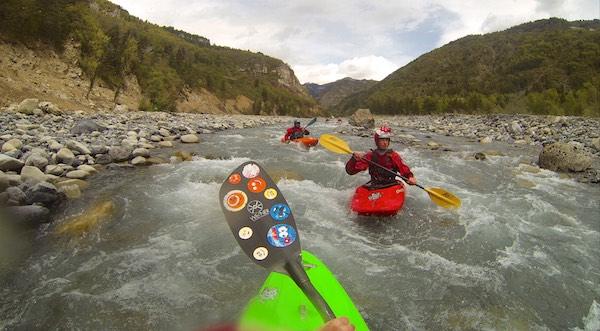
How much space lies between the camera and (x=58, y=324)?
10.8ft

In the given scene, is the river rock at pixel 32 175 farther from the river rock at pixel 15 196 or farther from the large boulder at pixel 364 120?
the large boulder at pixel 364 120

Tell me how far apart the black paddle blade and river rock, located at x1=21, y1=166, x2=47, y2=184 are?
447cm

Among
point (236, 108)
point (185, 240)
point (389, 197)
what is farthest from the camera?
point (236, 108)

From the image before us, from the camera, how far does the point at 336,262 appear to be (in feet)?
15.5

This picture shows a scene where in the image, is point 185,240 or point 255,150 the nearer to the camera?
point 185,240

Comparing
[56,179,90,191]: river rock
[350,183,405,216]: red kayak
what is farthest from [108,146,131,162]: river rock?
[350,183,405,216]: red kayak

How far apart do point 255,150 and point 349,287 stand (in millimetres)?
9794

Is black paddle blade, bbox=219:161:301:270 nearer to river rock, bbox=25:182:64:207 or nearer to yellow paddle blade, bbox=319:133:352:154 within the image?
river rock, bbox=25:182:64:207

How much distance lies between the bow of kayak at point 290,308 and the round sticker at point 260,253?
258mm

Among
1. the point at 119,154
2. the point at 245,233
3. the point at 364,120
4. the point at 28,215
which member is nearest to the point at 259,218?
the point at 245,233

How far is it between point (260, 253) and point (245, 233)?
284 millimetres

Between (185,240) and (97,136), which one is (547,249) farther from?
(97,136)

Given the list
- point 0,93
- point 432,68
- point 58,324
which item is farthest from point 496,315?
point 432,68

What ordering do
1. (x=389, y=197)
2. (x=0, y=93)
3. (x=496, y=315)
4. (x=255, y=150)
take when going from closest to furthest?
(x=496, y=315), (x=389, y=197), (x=255, y=150), (x=0, y=93)
